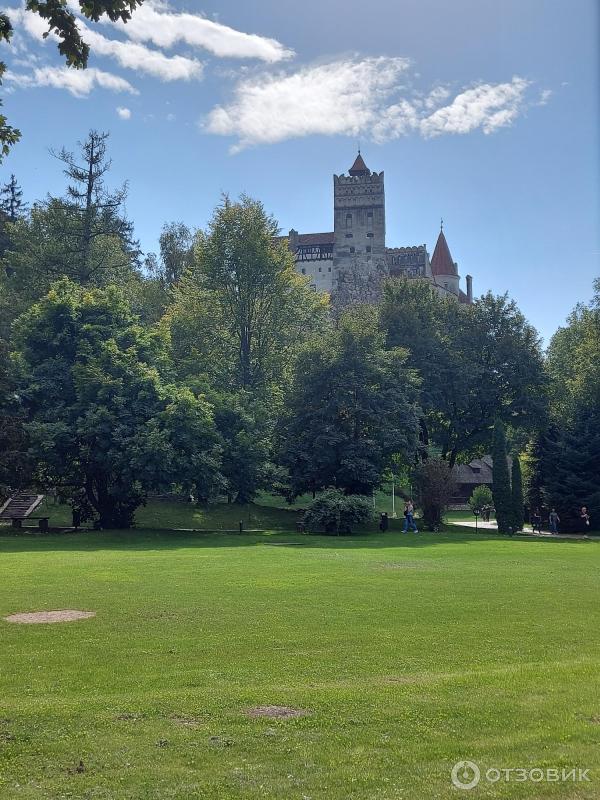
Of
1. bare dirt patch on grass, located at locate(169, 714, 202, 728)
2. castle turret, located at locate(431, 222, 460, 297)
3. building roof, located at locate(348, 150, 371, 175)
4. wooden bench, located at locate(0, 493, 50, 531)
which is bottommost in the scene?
bare dirt patch on grass, located at locate(169, 714, 202, 728)

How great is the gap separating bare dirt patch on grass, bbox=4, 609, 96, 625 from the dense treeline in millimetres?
19069

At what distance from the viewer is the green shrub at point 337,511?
120ft

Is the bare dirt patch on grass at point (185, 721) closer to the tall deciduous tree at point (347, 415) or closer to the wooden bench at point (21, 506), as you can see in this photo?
the tall deciduous tree at point (347, 415)

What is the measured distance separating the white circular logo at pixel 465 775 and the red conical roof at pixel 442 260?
453 feet

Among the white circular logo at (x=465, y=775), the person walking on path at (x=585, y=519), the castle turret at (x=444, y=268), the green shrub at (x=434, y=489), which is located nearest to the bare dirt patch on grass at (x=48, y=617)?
the white circular logo at (x=465, y=775)

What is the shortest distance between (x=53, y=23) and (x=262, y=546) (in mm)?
22733

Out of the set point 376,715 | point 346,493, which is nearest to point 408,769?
point 376,715

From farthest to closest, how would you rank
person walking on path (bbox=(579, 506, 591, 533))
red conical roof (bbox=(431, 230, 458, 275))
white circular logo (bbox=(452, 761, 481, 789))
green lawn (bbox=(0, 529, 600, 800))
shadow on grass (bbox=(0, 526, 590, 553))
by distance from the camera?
red conical roof (bbox=(431, 230, 458, 275)) → person walking on path (bbox=(579, 506, 591, 533)) → shadow on grass (bbox=(0, 526, 590, 553)) → green lawn (bbox=(0, 529, 600, 800)) → white circular logo (bbox=(452, 761, 481, 789))

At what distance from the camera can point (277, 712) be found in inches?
300

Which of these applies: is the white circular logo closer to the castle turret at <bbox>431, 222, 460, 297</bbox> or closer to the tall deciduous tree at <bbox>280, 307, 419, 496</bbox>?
the tall deciduous tree at <bbox>280, 307, 419, 496</bbox>

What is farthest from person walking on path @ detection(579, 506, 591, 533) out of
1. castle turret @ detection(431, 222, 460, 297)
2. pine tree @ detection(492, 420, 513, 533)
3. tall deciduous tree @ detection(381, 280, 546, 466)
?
castle turret @ detection(431, 222, 460, 297)

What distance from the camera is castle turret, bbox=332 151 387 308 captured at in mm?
129250

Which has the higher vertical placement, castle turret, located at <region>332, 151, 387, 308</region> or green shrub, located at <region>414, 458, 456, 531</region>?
castle turret, located at <region>332, 151, 387, 308</region>

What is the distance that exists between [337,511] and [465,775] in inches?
1209
